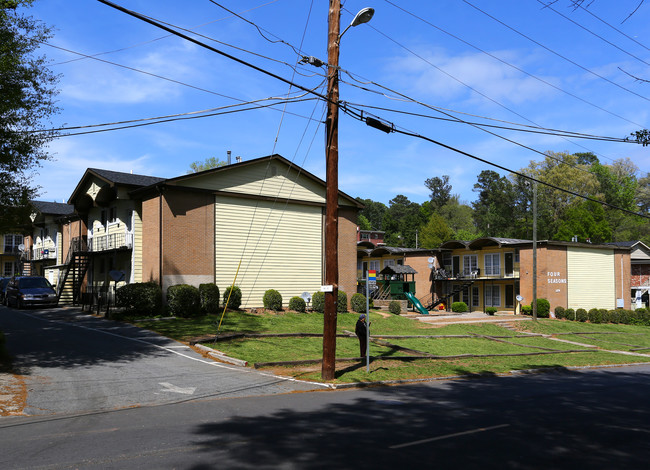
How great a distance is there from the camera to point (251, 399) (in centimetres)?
1173

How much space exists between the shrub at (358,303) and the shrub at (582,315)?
62.5 ft

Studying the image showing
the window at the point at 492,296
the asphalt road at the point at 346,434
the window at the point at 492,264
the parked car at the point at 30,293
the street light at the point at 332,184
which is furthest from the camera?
the window at the point at 492,296

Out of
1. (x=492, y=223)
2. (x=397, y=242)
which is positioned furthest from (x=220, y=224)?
(x=397, y=242)

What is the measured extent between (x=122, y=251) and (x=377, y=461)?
27.9 m

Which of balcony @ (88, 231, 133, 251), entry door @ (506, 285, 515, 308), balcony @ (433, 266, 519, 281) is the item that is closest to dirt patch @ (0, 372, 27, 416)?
balcony @ (88, 231, 133, 251)

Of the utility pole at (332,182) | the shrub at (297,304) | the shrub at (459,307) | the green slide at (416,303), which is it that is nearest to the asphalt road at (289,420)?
the utility pole at (332,182)

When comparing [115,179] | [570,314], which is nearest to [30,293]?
[115,179]

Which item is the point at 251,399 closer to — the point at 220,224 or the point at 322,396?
the point at 322,396

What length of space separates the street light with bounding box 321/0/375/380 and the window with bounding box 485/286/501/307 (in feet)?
122

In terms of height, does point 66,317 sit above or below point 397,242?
below

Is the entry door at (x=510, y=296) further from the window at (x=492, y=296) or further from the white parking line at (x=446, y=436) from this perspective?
the white parking line at (x=446, y=436)

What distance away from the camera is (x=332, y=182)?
48.8 ft

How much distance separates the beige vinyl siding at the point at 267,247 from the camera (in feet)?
98.9

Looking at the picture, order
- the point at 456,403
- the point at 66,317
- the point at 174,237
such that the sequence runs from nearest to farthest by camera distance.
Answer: the point at 456,403, the point at 66,317, the point at 174,237
